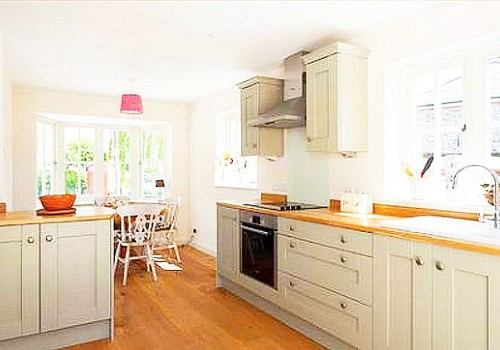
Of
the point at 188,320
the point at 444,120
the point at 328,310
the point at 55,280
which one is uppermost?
the point at 444,120

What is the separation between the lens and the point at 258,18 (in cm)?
281

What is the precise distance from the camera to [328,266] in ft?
8.58

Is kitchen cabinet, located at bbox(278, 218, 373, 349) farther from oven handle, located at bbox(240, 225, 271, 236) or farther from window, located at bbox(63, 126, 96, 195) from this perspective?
window, located at bbox(63, 126, 96, 195)

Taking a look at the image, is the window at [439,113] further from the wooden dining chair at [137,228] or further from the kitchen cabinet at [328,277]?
the wooden dining chair at [137,228]

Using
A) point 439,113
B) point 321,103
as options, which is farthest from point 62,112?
point 439,113

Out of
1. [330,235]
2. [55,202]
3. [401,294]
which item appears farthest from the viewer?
[55,202]

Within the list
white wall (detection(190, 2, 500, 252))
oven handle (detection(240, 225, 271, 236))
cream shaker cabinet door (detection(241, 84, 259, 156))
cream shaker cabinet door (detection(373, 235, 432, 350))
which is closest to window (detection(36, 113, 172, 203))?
white wall (detection(190, 2, 500, 252))

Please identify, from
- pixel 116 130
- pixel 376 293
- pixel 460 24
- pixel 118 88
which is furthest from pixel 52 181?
pixel 460 24

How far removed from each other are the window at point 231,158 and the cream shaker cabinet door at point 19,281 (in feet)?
9.08

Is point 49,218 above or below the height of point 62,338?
above

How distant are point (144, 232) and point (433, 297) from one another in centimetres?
327

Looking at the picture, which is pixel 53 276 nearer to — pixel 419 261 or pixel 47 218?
pixel 47 218

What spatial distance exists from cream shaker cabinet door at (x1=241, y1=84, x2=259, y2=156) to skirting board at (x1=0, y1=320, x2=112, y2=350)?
217cm

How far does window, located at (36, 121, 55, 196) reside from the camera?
5453mm
